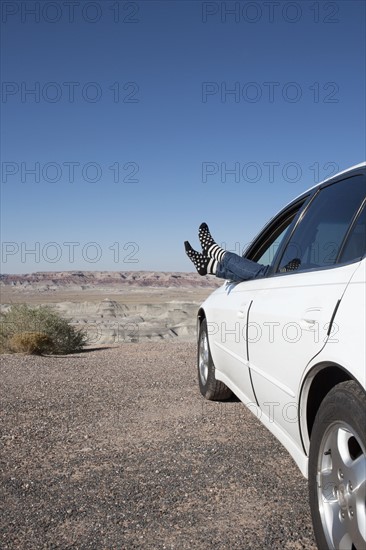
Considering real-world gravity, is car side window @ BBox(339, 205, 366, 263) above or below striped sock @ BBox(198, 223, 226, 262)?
above

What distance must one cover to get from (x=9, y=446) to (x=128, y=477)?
4.28ft

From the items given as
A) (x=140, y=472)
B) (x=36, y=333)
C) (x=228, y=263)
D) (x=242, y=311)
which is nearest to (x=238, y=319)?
(x=242, y=311)

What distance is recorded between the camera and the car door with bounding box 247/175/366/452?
250 centimetres

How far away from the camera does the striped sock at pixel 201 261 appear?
16.8 feet

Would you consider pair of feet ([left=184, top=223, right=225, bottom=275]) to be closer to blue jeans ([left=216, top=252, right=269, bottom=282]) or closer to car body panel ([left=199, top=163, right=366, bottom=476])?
blue jeans ([left=216, top=252, right=269, bottom=282])

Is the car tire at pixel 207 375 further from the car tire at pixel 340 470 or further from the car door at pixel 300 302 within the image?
the car tire at pixel 340 470

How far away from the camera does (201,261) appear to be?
17.3 ft

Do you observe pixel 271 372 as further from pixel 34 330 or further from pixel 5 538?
pixel 34 330

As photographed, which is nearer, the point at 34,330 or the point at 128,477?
the point at 128,477

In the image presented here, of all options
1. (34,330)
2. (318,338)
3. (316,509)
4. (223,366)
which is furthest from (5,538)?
(34,330)

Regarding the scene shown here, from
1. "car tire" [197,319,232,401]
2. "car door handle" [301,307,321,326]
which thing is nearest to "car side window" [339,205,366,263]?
"car door handle" [301,307,321,326]

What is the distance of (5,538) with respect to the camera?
283cm

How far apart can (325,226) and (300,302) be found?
2.39 ft

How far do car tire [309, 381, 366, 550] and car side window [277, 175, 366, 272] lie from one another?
2.83 feet
